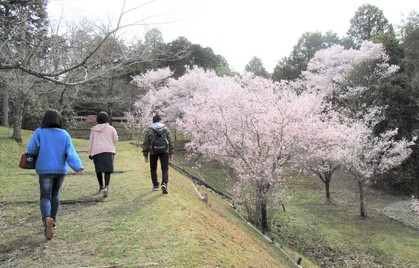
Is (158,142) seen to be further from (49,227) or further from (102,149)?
(49,227)

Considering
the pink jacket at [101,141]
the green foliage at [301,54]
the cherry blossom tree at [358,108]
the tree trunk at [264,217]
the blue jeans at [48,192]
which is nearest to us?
the blue jeans at [48,192]

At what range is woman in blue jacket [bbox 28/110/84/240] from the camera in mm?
4660

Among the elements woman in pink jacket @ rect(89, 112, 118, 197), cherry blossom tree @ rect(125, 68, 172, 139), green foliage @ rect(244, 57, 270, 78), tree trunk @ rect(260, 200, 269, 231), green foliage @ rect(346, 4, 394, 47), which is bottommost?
tree trunk @ rect(260, 200, 269, 231)

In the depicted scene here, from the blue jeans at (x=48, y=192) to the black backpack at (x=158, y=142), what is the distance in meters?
2.60

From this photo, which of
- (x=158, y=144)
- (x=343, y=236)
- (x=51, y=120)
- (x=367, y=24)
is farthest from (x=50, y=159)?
(x=367, y=24)

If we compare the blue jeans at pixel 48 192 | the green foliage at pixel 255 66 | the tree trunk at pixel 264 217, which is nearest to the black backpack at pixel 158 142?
the blue jeans at pixel 48 192

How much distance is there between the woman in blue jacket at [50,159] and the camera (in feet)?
15.3

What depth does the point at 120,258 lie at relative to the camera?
4.33m

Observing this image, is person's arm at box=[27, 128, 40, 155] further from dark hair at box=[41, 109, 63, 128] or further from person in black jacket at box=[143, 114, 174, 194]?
person in black jacket at box=[143, 114, 174, 194]

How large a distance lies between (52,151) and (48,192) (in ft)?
1.85

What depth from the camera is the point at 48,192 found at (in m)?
4.68

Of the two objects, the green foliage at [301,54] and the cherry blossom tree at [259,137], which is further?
the green foliage at [301,54]

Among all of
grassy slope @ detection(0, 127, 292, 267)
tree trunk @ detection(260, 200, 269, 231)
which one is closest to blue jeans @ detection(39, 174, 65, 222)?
grassy slope @ detection(0, 127, 292, 267)

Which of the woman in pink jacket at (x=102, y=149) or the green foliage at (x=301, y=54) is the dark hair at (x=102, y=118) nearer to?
the woman in pink jacket at (x=102, y=149)
